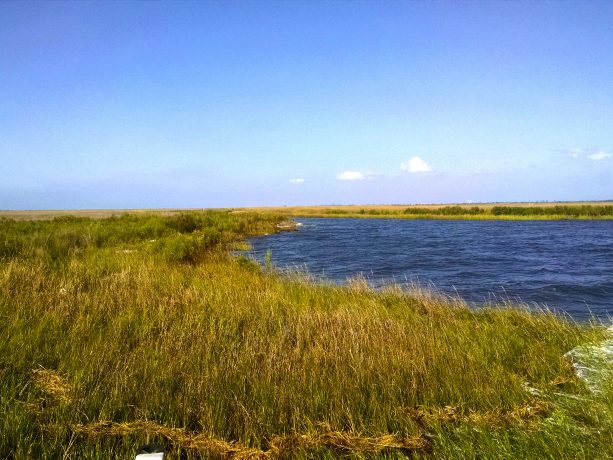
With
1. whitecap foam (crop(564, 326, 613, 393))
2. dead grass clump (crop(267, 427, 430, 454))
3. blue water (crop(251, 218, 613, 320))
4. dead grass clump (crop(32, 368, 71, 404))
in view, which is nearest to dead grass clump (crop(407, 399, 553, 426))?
dead grass clump (crop(267, 427, 430, 454))

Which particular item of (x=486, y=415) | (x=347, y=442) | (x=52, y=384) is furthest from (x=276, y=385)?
(x=52, y=384)

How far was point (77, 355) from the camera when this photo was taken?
15.6 feet

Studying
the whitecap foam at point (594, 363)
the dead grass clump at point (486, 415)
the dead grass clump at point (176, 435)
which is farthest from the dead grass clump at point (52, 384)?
the whitecap foam at point (594, 363)

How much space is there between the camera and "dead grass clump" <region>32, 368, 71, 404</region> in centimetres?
379

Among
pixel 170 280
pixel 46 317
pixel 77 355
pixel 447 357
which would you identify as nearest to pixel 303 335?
pixel 447 357

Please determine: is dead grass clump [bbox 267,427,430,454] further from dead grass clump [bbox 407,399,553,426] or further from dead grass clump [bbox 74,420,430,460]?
dead grass clump [bbox 407,399,553,426]

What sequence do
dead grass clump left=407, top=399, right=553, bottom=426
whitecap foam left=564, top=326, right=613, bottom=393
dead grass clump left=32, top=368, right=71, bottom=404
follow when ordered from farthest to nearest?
whitecap foam left=564, top=326, right=613, bottom=393
dead grass clump left=32, top=368, right=71, bottom=404
dead grass clump left=407, top=399, right=553, bottom=426

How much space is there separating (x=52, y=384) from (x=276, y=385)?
2.44m

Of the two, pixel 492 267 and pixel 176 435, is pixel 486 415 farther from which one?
pixel 492 267

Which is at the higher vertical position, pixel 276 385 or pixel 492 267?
pixel 276 385

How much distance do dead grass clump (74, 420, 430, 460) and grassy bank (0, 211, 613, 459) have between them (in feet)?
0.05

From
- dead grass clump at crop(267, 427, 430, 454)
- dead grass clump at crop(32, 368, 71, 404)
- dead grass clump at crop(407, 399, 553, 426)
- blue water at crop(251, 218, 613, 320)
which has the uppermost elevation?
dead grass clump at crop(32, 368, 71, 404)

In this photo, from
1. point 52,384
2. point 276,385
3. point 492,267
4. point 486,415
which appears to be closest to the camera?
point 486,415

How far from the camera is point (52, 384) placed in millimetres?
4066
